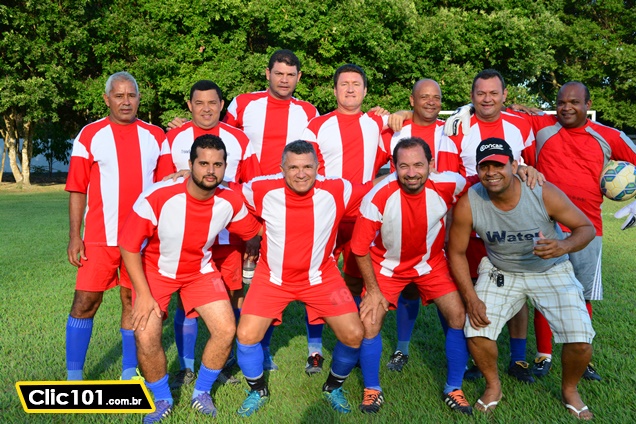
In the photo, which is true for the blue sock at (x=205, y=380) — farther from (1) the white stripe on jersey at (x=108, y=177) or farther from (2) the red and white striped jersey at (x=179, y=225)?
(1) the white stripe on jersey at (x=108, y=177)

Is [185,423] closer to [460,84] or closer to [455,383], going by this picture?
[455,383]

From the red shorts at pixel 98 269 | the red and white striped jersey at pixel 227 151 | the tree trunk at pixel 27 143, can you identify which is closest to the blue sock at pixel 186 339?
the red shorts at pixel 98 269

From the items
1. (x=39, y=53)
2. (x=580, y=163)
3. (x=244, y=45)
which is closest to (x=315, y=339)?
(x=580, y=163)

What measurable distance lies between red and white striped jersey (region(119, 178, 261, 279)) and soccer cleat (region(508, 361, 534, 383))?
251cm

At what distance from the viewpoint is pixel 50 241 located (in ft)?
38.8

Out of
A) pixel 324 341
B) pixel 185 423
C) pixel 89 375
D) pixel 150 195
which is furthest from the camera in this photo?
pixel 324 341

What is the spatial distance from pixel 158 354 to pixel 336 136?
2.36 m

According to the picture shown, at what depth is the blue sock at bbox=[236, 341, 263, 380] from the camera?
429cm

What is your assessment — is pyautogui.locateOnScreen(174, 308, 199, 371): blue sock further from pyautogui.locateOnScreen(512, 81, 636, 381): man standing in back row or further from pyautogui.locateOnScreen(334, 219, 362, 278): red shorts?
pyautogui.locateOnScreen(512, 81, 636, 381): man standing in back row

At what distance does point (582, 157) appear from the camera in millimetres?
4898

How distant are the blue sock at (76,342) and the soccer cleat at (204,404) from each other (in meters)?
1.02

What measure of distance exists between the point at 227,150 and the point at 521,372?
3126 mm

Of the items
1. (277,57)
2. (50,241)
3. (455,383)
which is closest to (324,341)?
(455,383)

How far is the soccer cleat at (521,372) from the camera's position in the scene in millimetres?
4730
